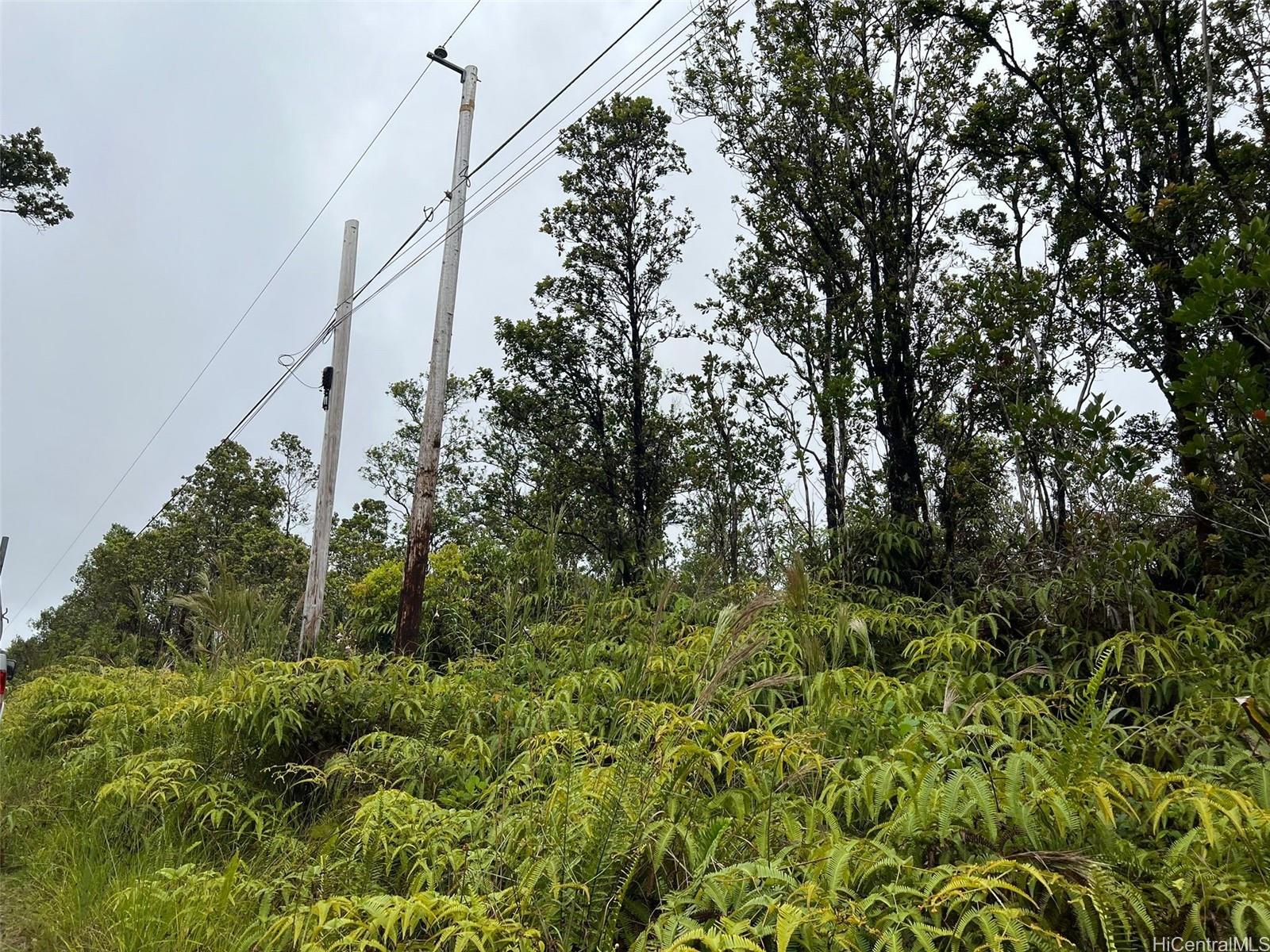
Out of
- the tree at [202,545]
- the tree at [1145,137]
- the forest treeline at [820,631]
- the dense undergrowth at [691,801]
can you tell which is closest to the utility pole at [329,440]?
the forest treeline at [820,631]

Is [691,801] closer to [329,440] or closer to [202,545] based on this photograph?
[329,440]

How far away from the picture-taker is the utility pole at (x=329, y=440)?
8067 mm

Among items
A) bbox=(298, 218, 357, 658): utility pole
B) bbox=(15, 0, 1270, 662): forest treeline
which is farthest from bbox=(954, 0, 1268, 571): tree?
bbox=(298, 218, 357, 658): utility pole

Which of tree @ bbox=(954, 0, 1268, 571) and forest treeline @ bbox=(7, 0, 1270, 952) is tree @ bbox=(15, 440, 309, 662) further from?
tree @ bbox=(954, 0, 1268, 571)

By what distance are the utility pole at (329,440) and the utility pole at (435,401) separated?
129 centimetres

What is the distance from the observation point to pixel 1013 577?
524cm

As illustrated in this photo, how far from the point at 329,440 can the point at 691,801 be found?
7389 mm

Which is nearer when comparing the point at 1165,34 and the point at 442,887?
the point at 442,887

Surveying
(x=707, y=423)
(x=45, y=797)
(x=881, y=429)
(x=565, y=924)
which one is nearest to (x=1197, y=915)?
(x=565, y=924)

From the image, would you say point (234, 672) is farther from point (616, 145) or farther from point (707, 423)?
point (616, 145)

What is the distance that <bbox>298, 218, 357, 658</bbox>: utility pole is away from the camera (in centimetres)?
807

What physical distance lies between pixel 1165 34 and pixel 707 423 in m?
5.12

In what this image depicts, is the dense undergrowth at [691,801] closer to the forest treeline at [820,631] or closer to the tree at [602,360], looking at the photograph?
the forest treeline at [820,631]

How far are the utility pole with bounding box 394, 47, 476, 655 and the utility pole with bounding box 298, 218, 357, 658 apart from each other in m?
1.29
